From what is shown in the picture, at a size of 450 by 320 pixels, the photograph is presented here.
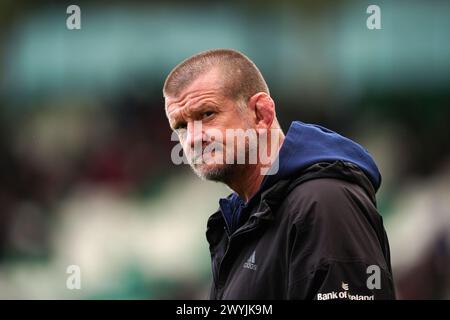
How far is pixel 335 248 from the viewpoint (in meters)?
1.91

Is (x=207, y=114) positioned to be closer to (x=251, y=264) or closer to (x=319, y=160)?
(x=319, y=160)

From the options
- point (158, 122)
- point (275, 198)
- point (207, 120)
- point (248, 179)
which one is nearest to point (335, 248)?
point (275, 198)

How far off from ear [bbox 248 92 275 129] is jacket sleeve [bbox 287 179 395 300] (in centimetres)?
41

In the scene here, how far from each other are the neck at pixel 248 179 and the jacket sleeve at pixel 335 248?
332 millimetres

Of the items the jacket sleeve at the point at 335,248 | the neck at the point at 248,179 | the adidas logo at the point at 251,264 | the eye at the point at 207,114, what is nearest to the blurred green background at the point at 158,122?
the neck at the point at 248,179

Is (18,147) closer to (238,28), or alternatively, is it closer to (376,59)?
(238,28)

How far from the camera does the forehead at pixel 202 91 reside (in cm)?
236

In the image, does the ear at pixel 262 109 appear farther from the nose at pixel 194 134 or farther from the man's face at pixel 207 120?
the nose at pixel 194 134

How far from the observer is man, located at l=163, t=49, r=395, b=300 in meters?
1.92

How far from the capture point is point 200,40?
18.3 ft

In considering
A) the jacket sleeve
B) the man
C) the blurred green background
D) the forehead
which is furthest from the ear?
the blurred green background

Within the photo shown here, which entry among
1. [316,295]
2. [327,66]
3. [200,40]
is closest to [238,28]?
[200,40]

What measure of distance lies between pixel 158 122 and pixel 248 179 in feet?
10.3

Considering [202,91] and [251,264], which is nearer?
[251,264]
